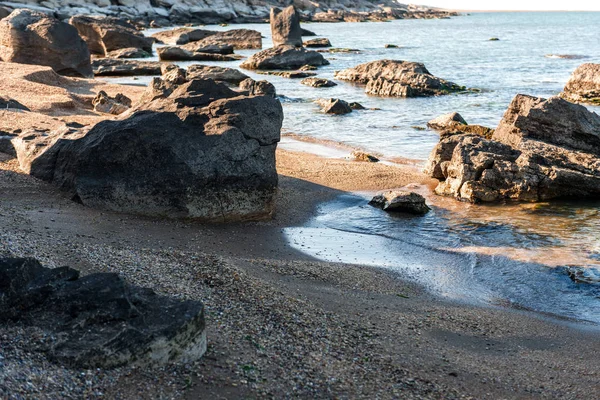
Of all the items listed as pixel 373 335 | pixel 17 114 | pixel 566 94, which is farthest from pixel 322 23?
pixel 373 335

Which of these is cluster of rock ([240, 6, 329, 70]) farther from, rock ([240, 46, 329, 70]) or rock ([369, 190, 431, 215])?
rock ([369, 190, 431, 215])

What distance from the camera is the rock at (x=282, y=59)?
114 ft

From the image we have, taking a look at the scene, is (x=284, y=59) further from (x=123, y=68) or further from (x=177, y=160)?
(x=177, y=160)

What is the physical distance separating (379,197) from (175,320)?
7215 mm

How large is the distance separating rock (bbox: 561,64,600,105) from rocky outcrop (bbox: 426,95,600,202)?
39.7ft

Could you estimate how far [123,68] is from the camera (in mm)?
29234

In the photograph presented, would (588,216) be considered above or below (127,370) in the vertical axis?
below

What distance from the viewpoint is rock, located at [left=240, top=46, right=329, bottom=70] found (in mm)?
34719

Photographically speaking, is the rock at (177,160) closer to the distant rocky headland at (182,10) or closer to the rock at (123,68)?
the rock at (123,68)

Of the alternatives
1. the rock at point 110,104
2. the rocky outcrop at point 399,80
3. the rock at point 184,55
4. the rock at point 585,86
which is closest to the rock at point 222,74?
the rocky outcrop at point 399,80

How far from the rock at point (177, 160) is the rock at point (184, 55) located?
27.1 metres

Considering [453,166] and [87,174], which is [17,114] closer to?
[87,174]

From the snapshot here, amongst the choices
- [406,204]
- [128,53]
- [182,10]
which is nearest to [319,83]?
[128,53]

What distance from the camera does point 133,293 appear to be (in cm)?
477
